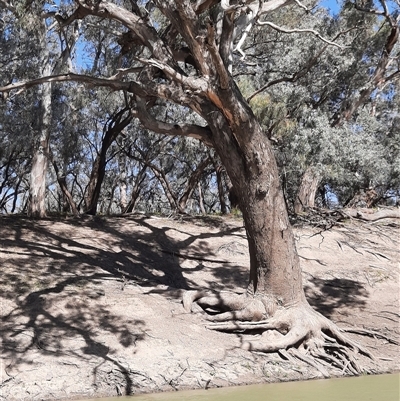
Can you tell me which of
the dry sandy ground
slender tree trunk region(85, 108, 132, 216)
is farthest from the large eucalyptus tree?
slender tree trunk region(85, 108, 132, 216)

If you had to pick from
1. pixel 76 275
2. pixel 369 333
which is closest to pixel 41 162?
pixel 76 275

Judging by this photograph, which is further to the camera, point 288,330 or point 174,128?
point 174,128

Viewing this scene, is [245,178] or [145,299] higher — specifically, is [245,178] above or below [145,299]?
above

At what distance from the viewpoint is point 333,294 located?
13414 mm

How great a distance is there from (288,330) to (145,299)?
2.42 meters

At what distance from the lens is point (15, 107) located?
17.9 metres

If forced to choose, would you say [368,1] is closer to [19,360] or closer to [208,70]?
[208,70]

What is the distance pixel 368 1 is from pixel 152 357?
485 inches

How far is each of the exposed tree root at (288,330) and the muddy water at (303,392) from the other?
83 cm

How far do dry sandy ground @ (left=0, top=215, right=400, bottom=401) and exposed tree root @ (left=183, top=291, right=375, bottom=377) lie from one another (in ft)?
0.74

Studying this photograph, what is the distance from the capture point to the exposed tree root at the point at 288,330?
9.86 meters

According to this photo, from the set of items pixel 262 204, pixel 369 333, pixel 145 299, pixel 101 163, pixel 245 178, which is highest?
pixel 101 163

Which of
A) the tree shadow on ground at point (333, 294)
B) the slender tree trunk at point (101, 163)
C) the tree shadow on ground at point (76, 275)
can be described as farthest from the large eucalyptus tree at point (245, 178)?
the slender tree trunk at point (101, 163)

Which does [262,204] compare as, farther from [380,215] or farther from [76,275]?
[76,275]
